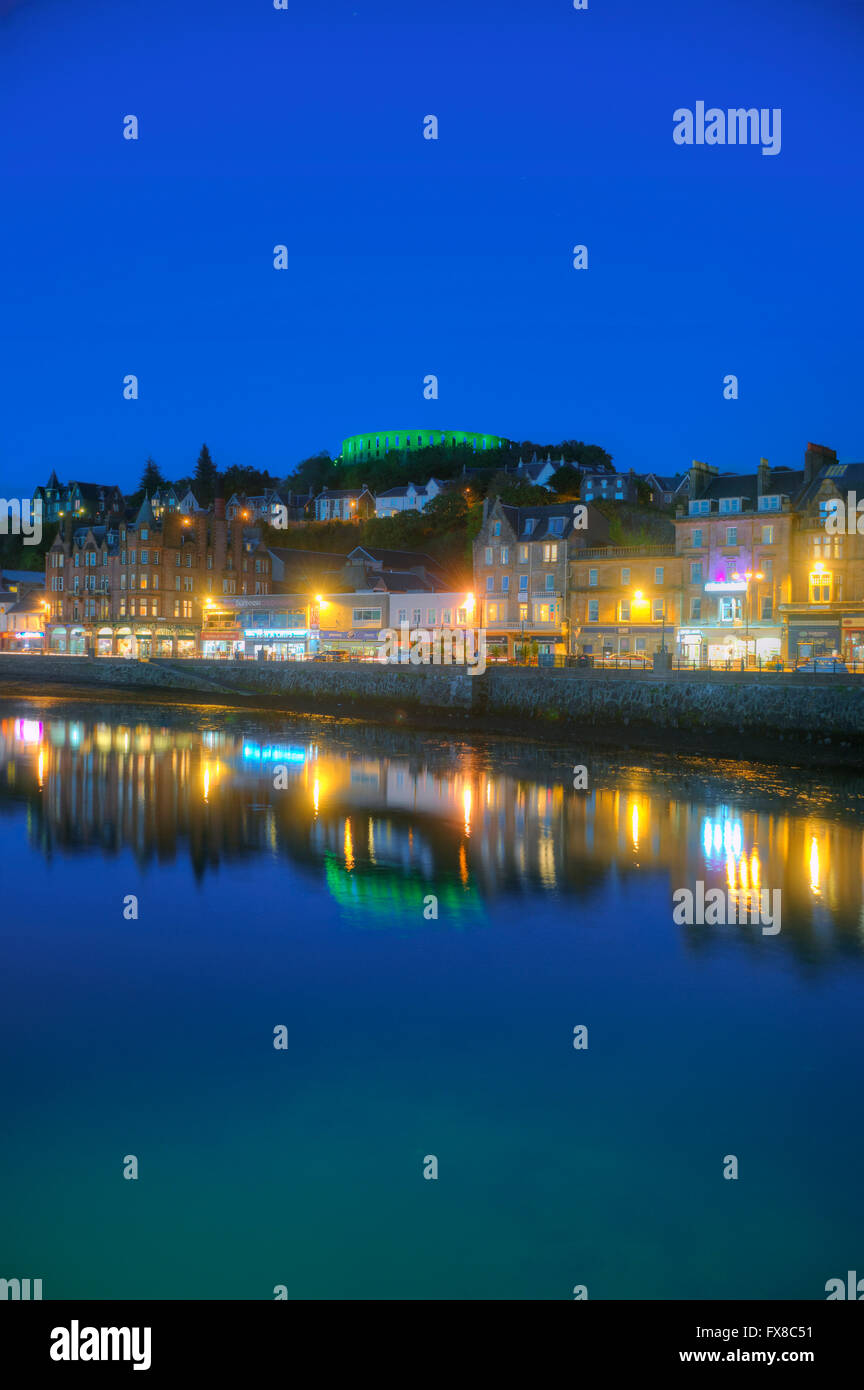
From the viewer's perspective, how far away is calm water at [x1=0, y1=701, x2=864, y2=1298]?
29.2 ft

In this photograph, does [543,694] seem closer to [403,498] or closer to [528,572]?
[528,572]

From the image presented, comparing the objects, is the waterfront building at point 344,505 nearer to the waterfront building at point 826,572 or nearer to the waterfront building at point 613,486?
the waterfront building at point 613,486

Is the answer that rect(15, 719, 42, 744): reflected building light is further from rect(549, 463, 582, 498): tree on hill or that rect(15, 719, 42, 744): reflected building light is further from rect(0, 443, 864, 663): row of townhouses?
rect(549, 463, 582, 498): tree on hill

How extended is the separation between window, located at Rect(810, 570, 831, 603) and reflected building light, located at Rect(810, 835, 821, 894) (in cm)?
2800

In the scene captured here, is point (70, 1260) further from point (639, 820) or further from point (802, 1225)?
point (639, 820)

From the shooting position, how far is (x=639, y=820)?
83.5ft

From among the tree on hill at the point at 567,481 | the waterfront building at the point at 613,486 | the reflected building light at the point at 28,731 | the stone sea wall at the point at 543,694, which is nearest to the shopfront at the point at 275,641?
the stone sea wall at the point at 543,694

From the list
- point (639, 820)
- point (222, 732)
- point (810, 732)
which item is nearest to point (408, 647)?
point (222, 732)

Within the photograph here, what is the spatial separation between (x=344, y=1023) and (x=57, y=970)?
4.56 m

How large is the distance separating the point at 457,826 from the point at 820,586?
99.5 ft

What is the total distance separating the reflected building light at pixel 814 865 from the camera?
1916 cm

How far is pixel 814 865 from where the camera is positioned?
815 inches

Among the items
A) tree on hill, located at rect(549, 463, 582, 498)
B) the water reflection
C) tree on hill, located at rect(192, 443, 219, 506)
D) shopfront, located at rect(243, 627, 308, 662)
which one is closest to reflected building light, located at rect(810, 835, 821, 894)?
the water reflection

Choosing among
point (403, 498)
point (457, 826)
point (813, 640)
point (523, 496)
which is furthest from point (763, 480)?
point (403, 498)
